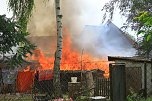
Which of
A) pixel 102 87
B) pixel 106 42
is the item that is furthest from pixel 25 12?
pixel 106 42

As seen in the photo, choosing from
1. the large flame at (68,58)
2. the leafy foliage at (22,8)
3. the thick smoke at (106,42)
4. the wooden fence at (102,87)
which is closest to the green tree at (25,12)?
the leafy foliage at (22,8)

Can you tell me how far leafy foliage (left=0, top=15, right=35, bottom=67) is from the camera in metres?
14.7

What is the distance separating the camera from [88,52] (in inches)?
1799

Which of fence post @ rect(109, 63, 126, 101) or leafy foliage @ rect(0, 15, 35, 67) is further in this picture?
leafy foliage @ rect(0, 15, 35, 67)

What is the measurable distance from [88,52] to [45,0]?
3072 cm

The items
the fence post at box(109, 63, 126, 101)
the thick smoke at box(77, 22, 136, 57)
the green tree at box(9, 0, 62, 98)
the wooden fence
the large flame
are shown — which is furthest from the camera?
the thick smoke at box(77, 22, 136, 57)

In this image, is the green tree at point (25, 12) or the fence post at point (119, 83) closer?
the fence post at point (119, 83)

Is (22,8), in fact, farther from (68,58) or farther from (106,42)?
(106,42)

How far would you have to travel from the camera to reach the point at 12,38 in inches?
589

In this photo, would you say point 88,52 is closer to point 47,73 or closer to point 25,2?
point 47,73

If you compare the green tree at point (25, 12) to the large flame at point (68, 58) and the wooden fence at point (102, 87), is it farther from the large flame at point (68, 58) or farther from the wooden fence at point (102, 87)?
the large flame at point (68, 58)

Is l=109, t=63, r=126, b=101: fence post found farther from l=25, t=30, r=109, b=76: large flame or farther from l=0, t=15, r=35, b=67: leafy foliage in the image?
l=25, t=30, r=109, b=76: large flame

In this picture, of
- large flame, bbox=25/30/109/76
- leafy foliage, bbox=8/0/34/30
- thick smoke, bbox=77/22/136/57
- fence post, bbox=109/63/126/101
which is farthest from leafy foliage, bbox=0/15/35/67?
thick smoke, bbox=77/22/136/57

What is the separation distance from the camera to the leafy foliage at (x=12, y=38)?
14.7 meters
